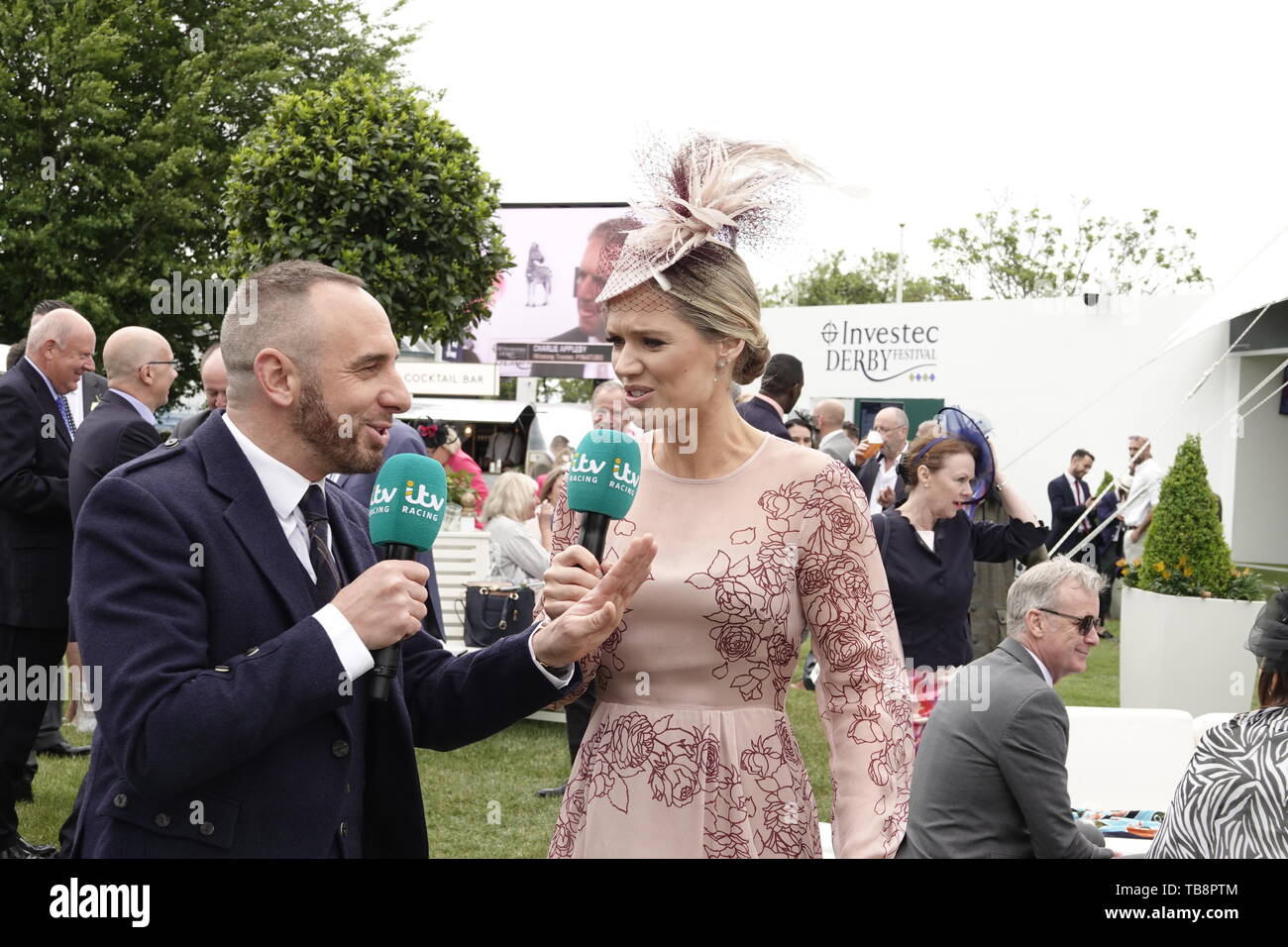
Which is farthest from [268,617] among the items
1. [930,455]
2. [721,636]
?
[930,455]

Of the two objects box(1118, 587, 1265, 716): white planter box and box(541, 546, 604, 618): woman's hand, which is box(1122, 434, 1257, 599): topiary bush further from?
box(541, 546, 604, 618): woman's hand

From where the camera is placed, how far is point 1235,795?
2996 mm

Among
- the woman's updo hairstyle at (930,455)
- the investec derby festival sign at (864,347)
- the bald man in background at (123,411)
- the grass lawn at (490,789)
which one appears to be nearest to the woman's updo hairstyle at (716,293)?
the woman's updo hairstyle at (930,455)

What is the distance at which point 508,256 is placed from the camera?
7.91m

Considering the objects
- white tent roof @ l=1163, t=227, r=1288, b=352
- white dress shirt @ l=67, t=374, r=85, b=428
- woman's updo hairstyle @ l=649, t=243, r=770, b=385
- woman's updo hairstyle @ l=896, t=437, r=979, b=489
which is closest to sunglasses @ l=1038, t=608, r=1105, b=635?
woman's updo hairstyle @ l=896, t=437, r=979, b=489

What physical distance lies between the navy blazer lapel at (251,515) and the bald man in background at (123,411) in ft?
12.0

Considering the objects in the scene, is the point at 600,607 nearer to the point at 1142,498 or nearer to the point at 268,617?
the point at 268,617

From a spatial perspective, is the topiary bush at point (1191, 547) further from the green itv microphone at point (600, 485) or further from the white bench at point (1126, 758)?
the green itv microphone at point (600, 485)

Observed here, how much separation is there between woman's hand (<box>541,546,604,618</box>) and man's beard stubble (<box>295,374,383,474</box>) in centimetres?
36

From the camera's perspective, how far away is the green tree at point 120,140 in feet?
56.8

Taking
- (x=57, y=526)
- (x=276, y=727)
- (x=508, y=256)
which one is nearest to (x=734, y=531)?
(x=276, y=727)

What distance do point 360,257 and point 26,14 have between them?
44.8ft

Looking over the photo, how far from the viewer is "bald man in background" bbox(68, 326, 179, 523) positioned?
5.40 metres

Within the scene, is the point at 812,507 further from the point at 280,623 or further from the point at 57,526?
the point at 57,526
